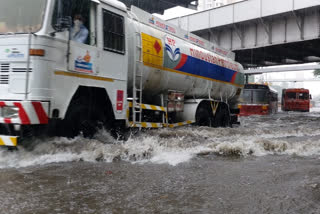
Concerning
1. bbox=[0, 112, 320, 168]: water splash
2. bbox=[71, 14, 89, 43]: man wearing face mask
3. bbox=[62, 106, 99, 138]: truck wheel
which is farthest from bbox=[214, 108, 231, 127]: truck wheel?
bbox=[71, 14, 89, 43]: man wearing face mask

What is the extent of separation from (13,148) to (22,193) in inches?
102

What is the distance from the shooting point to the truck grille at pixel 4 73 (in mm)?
5730

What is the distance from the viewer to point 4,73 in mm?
5754

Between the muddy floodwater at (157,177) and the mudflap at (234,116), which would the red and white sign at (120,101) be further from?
the mudflap at (234,116)

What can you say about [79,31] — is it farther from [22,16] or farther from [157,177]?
[157,177]

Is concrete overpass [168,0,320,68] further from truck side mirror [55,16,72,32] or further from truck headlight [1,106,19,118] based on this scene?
truck headlight [1,106,19,118]

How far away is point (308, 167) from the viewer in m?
5.79

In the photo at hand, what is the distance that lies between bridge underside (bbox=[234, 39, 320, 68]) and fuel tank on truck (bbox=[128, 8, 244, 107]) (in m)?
13.5

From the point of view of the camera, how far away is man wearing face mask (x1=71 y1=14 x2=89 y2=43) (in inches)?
252

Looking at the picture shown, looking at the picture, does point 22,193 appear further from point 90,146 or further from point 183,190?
point 90,146

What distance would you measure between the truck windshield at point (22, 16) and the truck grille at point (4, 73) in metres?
0.61

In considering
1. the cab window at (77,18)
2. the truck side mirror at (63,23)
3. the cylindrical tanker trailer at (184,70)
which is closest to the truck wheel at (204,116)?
the cylindrical tanker trailer at (184,70)

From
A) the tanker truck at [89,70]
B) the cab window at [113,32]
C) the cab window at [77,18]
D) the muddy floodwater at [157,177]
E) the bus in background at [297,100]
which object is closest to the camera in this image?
the muddy floodwater at [157,177]

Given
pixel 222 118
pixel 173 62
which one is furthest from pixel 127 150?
pixel 222 118
